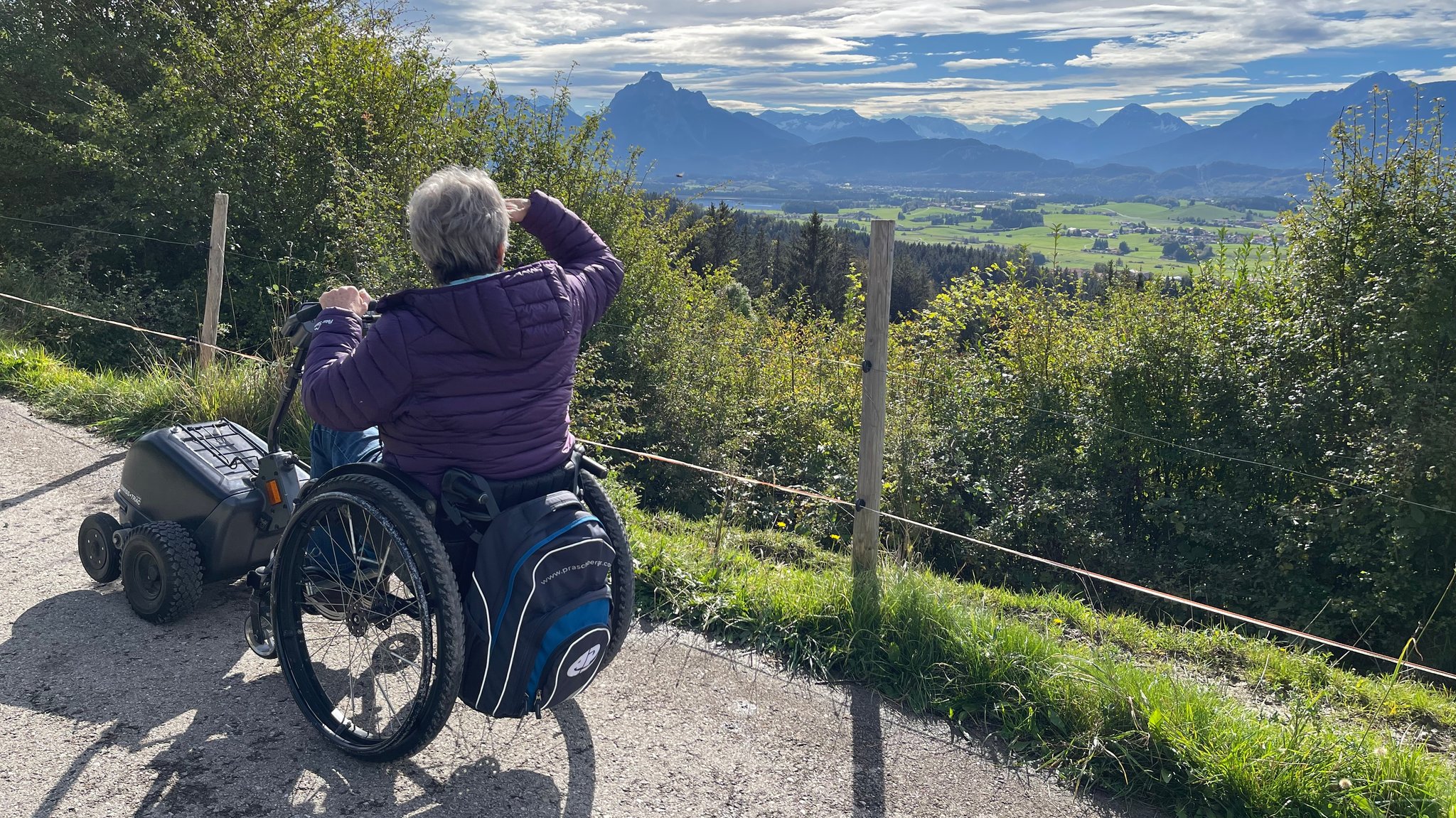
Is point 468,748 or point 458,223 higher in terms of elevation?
point 458,223

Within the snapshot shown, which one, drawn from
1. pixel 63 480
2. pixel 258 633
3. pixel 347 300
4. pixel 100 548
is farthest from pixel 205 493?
pixel 63 480

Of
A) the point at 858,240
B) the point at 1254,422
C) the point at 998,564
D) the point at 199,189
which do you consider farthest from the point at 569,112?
the point at 858,240

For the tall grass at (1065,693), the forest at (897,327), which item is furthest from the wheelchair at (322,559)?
the forest at (897,327)

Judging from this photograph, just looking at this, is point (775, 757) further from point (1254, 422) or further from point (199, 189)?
point (199, 189)

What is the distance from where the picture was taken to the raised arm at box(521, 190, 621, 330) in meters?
2.94

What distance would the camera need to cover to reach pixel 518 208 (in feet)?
9.68

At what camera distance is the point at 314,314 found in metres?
2.96

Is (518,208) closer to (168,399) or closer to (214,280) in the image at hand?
(168,399)

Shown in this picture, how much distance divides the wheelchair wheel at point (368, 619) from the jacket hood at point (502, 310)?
20.4 inches

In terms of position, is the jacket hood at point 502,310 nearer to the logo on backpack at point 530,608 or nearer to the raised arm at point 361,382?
the raised arm at point 361,382

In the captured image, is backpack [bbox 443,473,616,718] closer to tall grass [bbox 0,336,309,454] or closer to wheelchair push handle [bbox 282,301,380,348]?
wheelchair push handle [bbox 282,301,380,348]

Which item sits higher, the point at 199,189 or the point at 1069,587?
the point at 199,189

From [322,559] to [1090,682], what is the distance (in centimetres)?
272

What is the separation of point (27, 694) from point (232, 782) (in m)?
0.99
